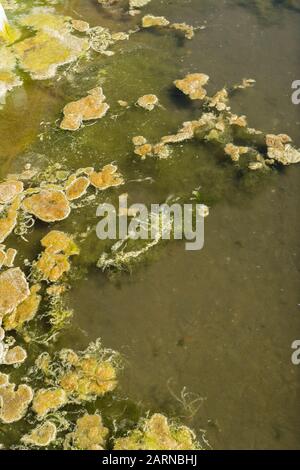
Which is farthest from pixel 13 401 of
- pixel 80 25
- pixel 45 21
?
pixel 45 21

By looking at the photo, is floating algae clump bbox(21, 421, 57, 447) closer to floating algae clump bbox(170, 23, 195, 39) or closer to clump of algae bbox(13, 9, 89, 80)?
clump of algae bbox(13, 9, 89, 80)

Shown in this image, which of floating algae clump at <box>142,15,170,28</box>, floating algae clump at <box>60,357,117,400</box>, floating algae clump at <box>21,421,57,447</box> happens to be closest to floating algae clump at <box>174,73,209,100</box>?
floating algae clump at <box>142,15,170,28</box>

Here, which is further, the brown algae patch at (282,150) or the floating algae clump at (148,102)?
the floating algae clump at (148,102)

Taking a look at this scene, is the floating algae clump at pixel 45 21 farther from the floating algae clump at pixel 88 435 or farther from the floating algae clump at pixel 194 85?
the floating algae clump at pixel 88 435

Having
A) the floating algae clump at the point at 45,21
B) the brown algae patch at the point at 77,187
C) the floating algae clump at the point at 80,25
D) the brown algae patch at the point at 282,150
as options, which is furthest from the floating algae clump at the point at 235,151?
the floating algae clump at the point at 45,21

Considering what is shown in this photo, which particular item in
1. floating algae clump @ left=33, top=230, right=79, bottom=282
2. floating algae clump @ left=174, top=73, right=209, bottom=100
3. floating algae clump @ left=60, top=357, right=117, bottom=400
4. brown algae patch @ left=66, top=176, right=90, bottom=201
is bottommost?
floating algae clump @ left=60, top=357, right=117, bottom=400

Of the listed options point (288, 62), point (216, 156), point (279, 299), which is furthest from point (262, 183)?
point (288, 62)

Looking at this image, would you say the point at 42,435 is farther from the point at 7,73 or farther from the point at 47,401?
the point at 7,73

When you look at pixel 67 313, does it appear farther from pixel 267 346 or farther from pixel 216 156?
pixel 216 156
